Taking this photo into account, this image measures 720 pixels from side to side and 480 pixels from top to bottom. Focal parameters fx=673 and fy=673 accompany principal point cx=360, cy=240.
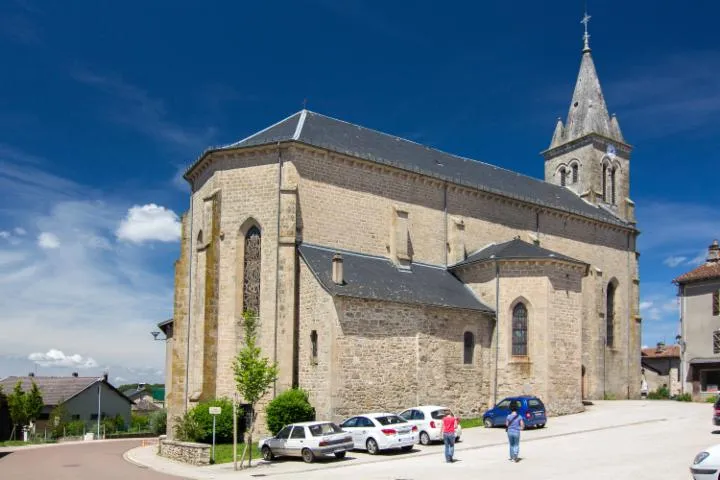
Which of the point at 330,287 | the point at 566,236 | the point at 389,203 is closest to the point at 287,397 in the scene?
the point at 330,287

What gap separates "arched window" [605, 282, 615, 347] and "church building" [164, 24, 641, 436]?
5.22 m

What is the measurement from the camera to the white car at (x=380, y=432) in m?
20.9

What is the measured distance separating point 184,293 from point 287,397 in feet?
30.0

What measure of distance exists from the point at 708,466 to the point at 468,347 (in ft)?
59.9

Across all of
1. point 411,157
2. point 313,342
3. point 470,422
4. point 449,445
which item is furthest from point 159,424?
point 449,445

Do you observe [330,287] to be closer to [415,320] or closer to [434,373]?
[415,320]

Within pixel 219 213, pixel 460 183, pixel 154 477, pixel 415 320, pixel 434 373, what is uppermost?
pixel 460 183

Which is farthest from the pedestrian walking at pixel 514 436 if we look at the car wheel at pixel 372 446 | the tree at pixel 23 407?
the tree at pixel 23 407

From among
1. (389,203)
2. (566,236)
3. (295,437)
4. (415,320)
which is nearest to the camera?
(295,437)

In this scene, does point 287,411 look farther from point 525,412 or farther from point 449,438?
point 525,412

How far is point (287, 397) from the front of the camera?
25812 mm

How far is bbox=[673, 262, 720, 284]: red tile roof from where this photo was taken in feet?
138

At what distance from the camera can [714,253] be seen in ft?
149

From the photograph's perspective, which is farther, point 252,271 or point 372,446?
point 252,271
